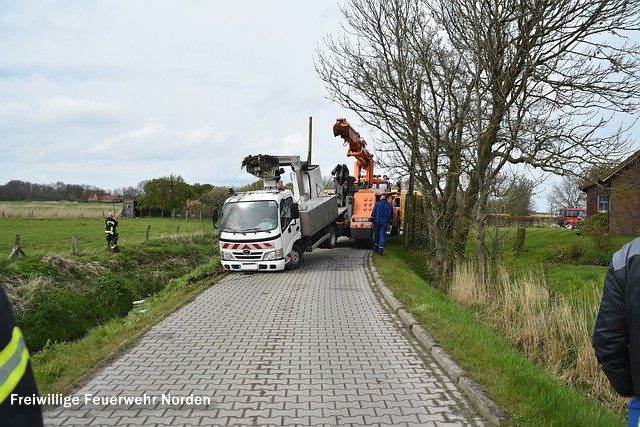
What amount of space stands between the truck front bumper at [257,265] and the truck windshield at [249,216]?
882 mm

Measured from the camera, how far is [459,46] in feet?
39.8

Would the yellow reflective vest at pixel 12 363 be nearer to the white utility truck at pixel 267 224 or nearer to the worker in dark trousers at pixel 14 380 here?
the worker in dark trousers at pixel 14 380

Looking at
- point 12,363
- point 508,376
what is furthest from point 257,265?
point 12,363

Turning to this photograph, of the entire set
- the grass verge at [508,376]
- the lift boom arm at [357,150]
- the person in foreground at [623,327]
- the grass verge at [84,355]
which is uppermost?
the lift boom arm at [357,150]

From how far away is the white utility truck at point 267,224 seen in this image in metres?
12.7

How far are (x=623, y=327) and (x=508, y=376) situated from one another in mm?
2782

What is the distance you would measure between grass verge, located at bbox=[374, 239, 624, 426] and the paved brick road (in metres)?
0.36

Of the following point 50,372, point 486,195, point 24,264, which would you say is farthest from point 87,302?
point 486,195

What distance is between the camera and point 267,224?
41.9 ft

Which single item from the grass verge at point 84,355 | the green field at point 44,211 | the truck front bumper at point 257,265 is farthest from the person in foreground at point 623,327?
the green field at point 44,211

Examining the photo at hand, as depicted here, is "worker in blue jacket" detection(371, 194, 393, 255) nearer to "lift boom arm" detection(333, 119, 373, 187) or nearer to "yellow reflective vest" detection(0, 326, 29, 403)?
"lift boom arm" detection(333, 119, 373, 187)

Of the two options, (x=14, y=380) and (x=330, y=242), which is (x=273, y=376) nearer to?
(x=14, y=380)

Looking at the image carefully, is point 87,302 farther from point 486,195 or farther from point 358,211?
point 486,195

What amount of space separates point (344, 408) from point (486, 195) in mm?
8523
